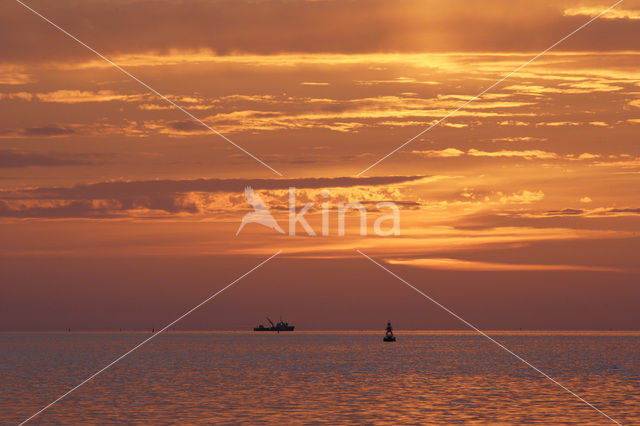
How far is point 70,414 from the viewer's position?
7119 cm

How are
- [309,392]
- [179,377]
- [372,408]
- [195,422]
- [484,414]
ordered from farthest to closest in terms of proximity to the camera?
[179,377], [309,392], [372,408], [484,414], [195,422]

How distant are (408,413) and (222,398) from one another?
21077 mm

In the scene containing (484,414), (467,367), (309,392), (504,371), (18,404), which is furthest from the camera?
(467,367)

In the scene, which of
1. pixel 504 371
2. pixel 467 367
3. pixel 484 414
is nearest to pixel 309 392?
pixel 484 414

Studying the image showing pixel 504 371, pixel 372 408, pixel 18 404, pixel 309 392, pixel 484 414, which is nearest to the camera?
pixel 484 414

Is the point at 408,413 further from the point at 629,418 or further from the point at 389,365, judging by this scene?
the point at 389,365

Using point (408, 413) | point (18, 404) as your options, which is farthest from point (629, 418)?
point (18, 404)

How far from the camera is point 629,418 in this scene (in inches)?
2687

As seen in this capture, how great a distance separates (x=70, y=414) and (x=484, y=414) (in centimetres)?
3226

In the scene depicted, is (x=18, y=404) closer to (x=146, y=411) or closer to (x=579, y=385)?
(x=146, y=411)

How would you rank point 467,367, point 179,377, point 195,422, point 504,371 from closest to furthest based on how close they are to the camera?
point 195,422 → point 179,377 → point 504,371 → point 467,367

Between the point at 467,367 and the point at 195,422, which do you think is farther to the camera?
the point at 467,367

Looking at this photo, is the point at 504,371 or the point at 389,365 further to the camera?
the point at 389,365

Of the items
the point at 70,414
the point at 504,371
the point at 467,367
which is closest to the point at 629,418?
the point at 70,414
